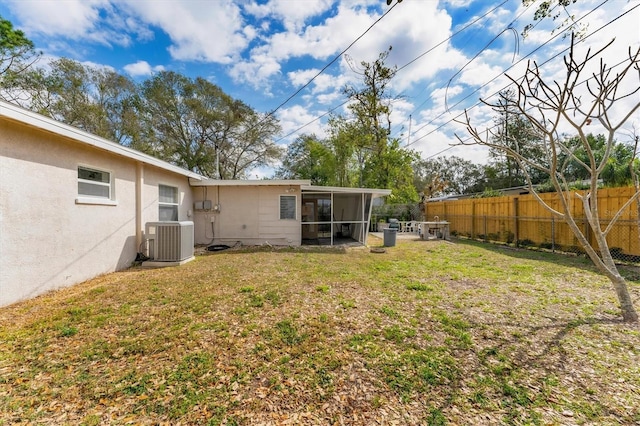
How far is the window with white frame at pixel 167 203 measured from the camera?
7.67 meters

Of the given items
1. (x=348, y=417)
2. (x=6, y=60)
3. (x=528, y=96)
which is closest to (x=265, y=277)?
(x=348, y=417)

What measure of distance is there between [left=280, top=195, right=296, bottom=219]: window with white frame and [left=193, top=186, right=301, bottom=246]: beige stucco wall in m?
0.12

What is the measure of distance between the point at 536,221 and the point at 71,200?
13208 mm

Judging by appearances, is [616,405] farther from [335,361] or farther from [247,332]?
[247,332]

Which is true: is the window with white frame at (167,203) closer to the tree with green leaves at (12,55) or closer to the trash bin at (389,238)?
the trash bin at (389,238)

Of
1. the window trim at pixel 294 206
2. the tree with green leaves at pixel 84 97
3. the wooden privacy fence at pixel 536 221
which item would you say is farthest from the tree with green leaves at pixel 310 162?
the tree with green leaves at pixel 84 97

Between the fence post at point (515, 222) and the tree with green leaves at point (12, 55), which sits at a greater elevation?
the tree with green leaves at point (12, 55)

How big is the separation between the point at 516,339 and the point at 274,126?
2018cm

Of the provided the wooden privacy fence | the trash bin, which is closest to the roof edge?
the trash bin

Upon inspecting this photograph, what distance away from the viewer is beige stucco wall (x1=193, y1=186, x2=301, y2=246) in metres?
9.63

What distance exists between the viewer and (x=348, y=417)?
1933 mm

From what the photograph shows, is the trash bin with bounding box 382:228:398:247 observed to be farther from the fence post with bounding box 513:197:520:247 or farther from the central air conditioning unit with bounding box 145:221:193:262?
the central air conditioning unit with bounding box 145:221:193:262

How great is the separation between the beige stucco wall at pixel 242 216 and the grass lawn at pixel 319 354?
15.4 ft

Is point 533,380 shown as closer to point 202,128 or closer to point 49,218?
point 49,218
